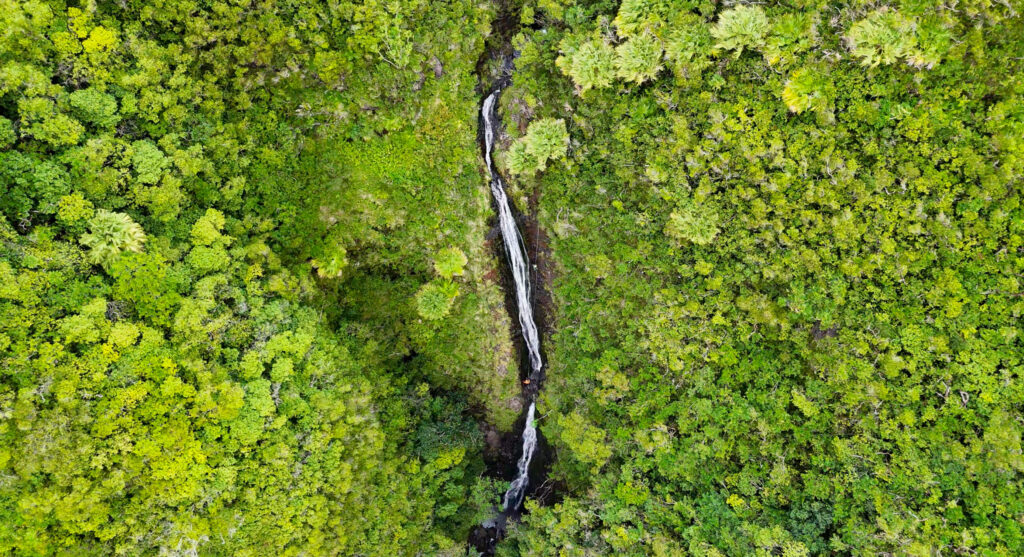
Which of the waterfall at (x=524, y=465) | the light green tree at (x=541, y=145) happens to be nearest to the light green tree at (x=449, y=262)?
the light green tree at (x=541, y=145)

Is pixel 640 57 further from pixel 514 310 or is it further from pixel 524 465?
pixel 524 465

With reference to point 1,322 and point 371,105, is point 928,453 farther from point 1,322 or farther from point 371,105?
point 1,322

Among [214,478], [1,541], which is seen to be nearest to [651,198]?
[214,478]

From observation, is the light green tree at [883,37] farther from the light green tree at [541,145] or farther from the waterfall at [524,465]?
the waterfall at [524,465]

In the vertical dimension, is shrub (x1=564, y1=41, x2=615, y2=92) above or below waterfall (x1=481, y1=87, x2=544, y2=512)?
above

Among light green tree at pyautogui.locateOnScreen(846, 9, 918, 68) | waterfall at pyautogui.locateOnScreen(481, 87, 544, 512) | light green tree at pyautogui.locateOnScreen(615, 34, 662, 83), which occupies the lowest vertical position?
waterfall at pyautogui.locateOnScreen(481, 87, 544, 512)

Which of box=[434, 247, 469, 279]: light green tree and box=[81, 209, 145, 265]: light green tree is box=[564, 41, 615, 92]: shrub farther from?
box=[81, 209, 145, 265]: light green tree

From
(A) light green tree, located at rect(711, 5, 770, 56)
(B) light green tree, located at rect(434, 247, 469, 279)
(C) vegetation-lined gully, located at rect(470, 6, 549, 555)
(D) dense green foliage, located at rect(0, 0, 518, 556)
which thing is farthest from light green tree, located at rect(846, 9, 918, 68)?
(B) light green tree, located at rect(434, 247, 469, 279)

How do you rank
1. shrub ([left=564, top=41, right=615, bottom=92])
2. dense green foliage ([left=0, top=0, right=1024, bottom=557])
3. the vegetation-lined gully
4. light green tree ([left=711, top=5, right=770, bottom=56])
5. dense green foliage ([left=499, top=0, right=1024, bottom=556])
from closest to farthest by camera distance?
1. dense green foliage ([left=0, top=0, right=1024, bottom=557])
2. dense green foliage ([left=499, top=0, right=1024, bottom=556])
3. light green tree ([left=711, top=5, right=770, bottom=56])
4. shrub ([left=564, top=41, right=615, bottom=92])
5. the vegetation-lined gully
